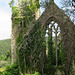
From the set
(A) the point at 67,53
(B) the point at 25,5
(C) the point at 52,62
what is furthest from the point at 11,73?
(B) the point at 25,5

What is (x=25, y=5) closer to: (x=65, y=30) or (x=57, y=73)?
(x=65, y=30)

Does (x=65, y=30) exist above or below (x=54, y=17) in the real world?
below

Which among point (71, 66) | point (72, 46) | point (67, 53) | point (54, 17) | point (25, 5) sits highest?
point (25, 5)

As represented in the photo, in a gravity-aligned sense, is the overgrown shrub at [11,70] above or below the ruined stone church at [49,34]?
below

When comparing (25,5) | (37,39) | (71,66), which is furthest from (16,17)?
(71,66)

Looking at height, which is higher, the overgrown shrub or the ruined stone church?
the ruined stone church

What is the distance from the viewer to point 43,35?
406 inches

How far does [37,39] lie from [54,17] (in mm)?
2403

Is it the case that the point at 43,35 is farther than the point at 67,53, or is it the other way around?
the point at 43,35

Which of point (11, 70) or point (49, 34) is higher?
point (49, 34)

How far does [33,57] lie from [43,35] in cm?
211

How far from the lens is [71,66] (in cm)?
927

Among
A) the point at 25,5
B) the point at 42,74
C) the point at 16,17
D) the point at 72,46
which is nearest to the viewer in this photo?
the point at 72,46

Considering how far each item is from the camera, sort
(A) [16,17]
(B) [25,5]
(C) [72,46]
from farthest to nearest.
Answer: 1. (B) [25,5]
2. (A) [16,17]
3. (C) [72,46]
